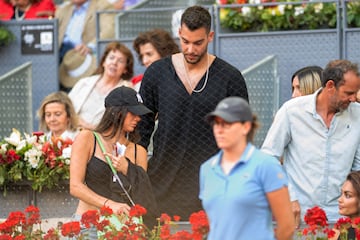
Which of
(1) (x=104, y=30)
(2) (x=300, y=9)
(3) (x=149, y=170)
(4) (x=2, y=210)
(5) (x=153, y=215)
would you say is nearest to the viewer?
(5) (x=153, y=215)

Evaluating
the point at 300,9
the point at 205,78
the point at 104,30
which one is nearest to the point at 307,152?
the point at 205,78

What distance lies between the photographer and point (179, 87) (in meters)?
7.88

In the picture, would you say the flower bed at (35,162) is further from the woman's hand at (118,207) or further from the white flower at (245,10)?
the white flower at (245,10)

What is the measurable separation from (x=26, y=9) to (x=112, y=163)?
21.8 ft

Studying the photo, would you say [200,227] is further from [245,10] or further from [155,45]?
[245,10]

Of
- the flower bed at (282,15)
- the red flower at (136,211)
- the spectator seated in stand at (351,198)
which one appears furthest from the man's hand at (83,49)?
the red flower at (136,211)

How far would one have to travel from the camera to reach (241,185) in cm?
531

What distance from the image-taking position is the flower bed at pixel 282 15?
11.8m

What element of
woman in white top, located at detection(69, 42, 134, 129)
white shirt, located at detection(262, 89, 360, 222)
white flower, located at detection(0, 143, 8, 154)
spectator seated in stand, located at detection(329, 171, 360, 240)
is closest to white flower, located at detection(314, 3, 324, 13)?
woman in white top, located at detection(69, 42, 134, 129)

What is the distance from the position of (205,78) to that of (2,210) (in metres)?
2.35

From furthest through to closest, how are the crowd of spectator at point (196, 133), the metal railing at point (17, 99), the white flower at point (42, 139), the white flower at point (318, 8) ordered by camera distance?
the metal railing at point (17, 99), the white flower at point (318, 8), the white flower at point (42, 139), the crowd of spectator at point (196, 133)

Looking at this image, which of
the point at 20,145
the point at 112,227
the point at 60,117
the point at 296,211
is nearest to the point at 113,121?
the point at 112,227

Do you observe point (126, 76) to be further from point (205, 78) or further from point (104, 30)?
point (205, 78)

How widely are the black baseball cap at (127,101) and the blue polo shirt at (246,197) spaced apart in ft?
6.91
